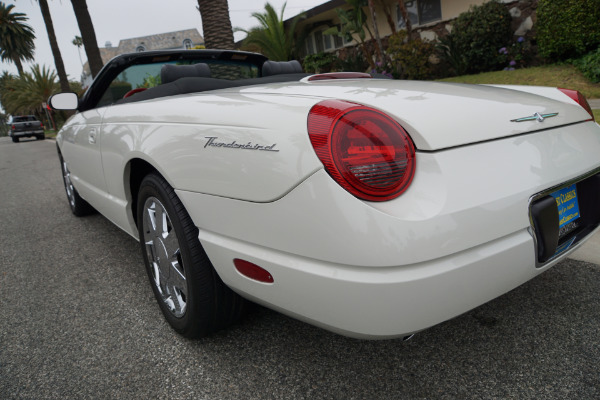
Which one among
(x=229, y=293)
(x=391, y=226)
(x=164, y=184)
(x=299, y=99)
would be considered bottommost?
(x=229, y=293)

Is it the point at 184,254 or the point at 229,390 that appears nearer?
the point at 229,390

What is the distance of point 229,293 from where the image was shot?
1.69 metres

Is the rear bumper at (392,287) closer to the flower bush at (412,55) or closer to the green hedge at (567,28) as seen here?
the green hedge at (567,28)

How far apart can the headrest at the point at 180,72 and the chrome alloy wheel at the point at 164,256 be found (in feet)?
2.52

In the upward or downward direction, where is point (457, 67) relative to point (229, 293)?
upward

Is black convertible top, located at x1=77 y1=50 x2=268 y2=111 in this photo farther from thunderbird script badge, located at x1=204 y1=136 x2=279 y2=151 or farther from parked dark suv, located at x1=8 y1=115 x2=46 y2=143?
parked dark suv, located at x1=8 y1=115 x2=46 y2=143

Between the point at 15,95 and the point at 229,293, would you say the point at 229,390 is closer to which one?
the point at 229,293

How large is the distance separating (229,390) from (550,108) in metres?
1.59

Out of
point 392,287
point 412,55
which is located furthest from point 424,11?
point 392,287

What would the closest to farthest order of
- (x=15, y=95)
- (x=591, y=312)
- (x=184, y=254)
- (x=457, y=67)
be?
(x=184, y=254) → (x=591, y=312) → (x=457, y=67) → (x=15, y=95)

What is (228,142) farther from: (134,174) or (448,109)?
(134,174)

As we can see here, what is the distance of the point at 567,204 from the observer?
1.46 metres

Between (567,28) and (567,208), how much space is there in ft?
28.8

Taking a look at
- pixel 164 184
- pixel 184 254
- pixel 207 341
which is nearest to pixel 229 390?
pixel 207 341
